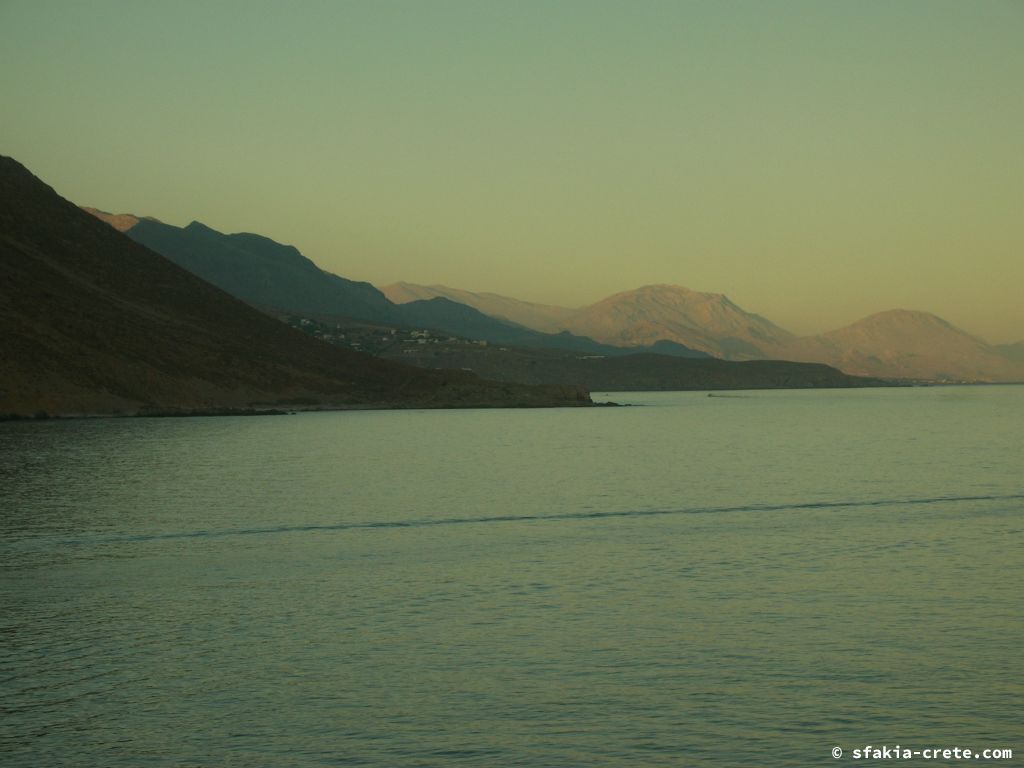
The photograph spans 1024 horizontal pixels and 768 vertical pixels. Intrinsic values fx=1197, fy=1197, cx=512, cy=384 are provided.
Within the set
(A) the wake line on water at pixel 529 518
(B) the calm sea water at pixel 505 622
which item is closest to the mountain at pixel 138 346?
(B) the calm sea water at pixel 505 622

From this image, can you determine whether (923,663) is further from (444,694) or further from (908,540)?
(908,540)

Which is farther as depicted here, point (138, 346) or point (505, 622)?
point (138, 346)

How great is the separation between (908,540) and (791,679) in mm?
16697

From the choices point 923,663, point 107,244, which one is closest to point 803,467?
point 923,663

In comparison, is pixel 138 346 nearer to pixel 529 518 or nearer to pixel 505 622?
pixel 529 518

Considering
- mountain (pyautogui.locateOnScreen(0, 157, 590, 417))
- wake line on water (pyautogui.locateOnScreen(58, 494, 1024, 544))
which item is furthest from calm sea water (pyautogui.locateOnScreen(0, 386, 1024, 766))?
mountain (pyautogui.locateOnScreen(0, 157, 590, 417))

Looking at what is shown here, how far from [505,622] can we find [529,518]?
17.7 meters

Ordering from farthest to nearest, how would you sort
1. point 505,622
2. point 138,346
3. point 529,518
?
point 138,346 < point 529,518 < point 505,622

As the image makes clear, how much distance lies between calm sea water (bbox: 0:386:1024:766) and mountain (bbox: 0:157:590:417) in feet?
260

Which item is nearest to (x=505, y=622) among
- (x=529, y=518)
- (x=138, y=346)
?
(x=529, y=518)

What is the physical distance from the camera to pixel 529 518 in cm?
3969

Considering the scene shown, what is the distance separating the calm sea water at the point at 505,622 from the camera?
15.4 metres

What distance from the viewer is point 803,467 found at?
207ft

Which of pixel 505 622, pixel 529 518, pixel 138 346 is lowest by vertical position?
pixel 505 622
